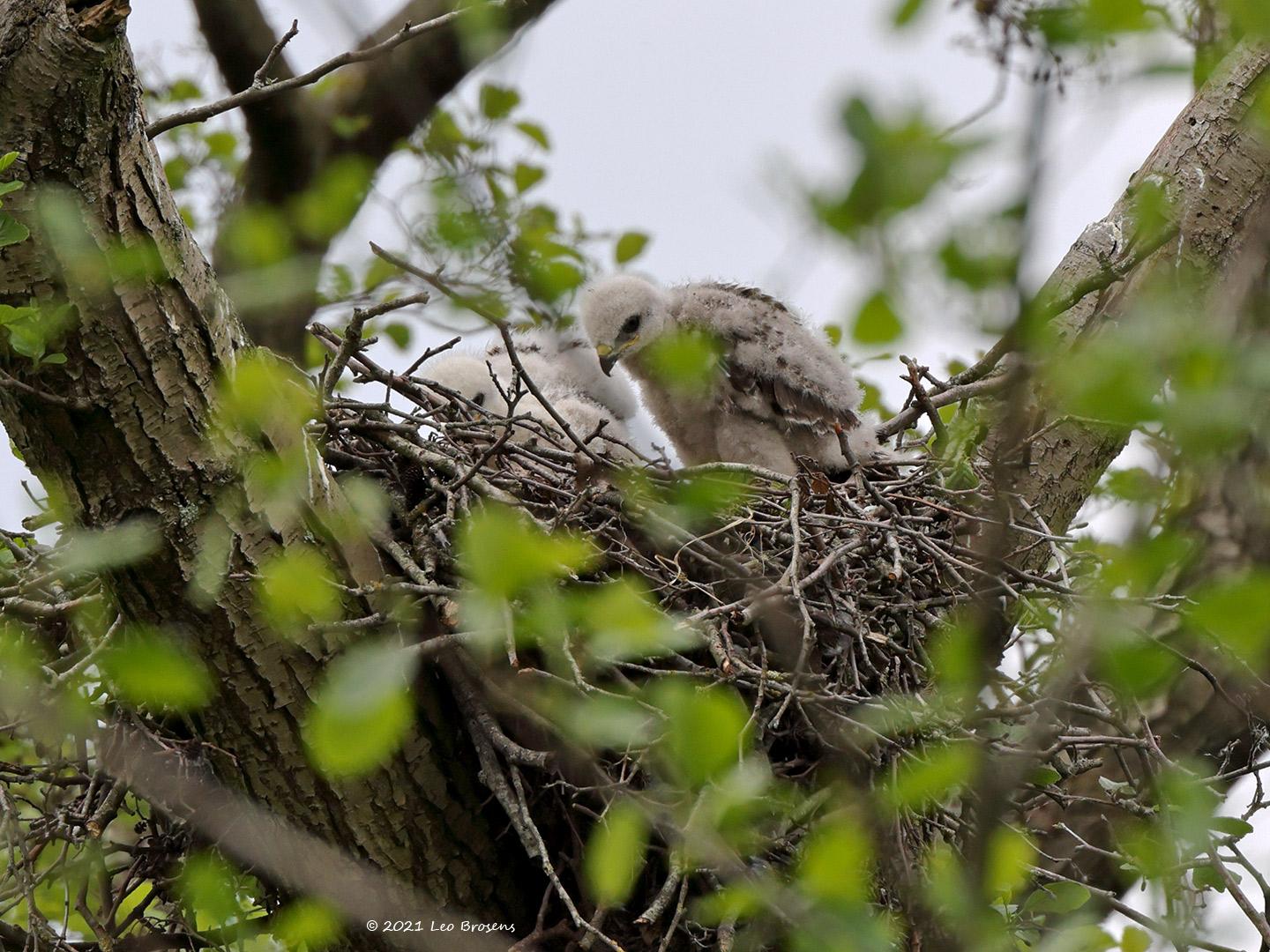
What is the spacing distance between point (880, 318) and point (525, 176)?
8.66ft

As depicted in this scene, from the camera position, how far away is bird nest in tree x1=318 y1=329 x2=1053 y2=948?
2.43 m

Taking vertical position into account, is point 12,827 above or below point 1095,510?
above

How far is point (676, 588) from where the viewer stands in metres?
2.65

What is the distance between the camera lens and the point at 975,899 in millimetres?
1164

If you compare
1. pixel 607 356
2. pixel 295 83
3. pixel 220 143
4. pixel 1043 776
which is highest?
pixel 220 143

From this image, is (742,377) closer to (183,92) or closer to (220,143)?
(220,143)

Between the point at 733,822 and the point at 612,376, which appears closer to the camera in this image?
the point at 733,822

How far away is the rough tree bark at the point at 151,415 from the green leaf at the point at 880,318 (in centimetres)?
146

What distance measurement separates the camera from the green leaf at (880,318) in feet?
3.66

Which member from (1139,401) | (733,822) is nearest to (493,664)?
(733,822)

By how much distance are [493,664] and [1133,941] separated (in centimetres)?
164

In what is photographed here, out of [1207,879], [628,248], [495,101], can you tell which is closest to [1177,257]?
[628,248]

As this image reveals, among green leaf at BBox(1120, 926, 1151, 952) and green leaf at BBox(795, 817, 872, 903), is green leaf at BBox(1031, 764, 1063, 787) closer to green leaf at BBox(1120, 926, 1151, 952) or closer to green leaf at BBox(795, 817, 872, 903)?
green leaf at BBox(1120, 926, 1151, 952)

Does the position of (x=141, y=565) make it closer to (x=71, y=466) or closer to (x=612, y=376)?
(x=71, y=466)
